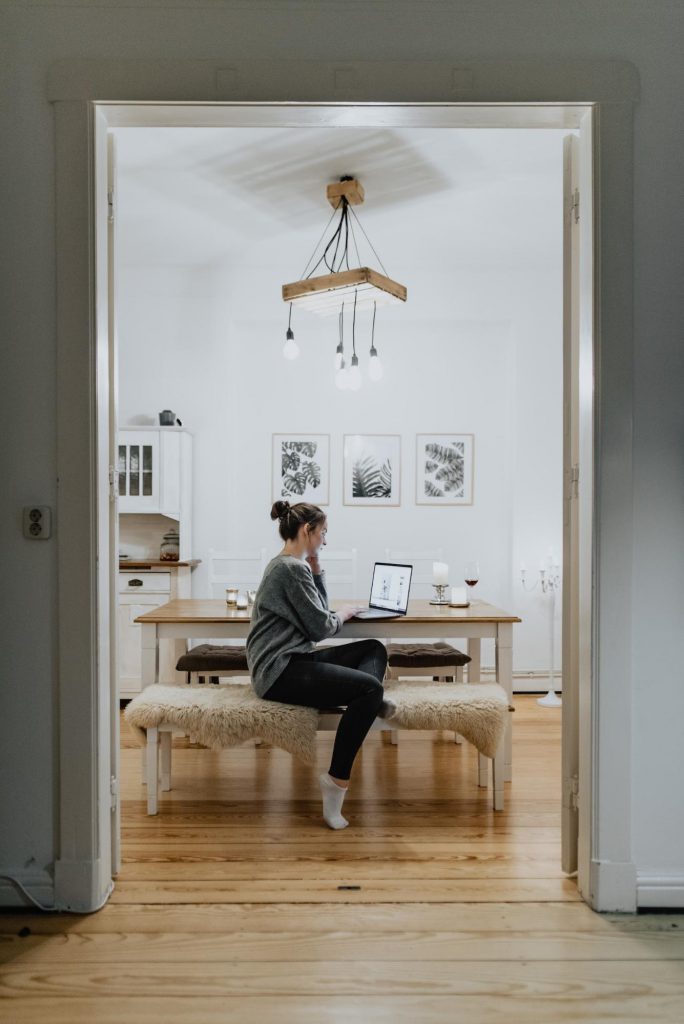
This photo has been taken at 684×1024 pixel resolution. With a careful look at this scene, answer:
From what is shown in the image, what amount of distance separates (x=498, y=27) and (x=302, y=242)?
291 centimetres

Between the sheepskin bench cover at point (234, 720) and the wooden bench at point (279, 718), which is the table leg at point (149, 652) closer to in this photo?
the wooden bench at point (279, 718)

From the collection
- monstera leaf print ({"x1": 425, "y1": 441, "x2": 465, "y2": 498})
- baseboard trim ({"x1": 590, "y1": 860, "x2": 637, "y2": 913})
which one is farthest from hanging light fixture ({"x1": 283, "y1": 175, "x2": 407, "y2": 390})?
baseboard trim ({"x1": 590, "y1": 860, "x2": 637, "y2": 913})

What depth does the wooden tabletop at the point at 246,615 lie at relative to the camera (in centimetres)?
321

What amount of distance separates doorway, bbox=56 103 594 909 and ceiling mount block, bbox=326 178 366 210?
1.69 meters

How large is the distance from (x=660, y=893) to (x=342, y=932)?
36.7 inches

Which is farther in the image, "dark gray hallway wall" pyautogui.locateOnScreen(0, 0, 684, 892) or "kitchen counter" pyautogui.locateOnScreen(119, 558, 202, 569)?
"kitchen counter" pyautogui.locateOnScreen(119, 558, 202, 569)

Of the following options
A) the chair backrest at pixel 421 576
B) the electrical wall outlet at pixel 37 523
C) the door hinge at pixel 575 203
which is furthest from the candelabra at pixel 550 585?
the electrical wall outlet at pixel 37 523

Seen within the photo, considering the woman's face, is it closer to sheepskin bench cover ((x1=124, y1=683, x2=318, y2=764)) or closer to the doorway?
sheepskin bench cover ((x1=124, y1=683, x2=318, y2=764))

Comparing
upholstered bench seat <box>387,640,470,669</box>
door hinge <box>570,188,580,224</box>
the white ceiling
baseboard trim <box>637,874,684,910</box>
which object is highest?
the white ceiling

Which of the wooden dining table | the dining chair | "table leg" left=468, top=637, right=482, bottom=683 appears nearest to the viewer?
the wooden dining table

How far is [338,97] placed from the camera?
85.0 inches

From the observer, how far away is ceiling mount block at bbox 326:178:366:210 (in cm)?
388

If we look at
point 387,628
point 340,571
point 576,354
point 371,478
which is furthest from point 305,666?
point 371,478

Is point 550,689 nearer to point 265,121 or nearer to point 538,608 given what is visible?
point 538,608
